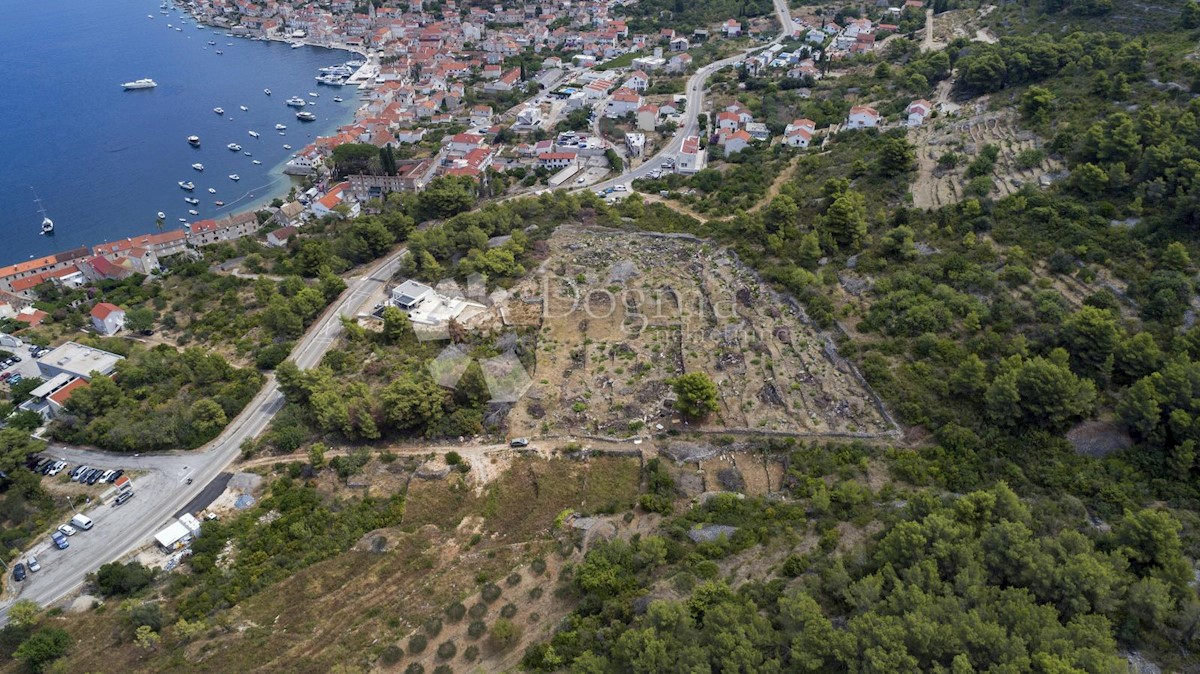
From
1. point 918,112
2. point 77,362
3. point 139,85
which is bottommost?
point 77,362

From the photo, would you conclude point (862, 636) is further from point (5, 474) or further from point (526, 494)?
point (5, 474)

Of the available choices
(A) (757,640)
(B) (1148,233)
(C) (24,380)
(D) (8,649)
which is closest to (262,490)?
(D) (8,649)

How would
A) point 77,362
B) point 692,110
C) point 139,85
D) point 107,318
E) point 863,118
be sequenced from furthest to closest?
point 139,85 < point 692,110 < point 863,118 < point 107,318 < point 77,362

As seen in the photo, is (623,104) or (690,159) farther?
(623,104)

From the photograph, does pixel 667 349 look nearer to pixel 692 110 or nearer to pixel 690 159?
pixel 690 159

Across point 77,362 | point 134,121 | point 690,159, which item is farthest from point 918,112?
point 134,121

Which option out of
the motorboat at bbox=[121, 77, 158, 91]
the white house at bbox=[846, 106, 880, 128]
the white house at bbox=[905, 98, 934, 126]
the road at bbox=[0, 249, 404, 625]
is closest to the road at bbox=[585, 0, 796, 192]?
the white house at bbox=[846, 106, 880, 128]
